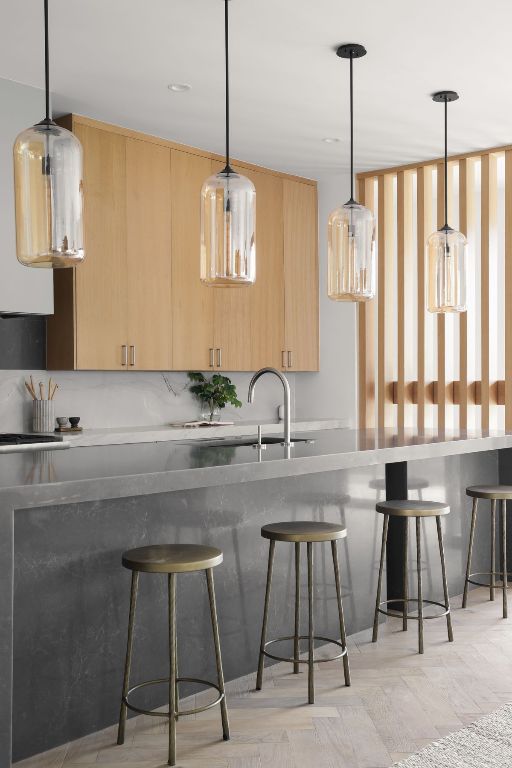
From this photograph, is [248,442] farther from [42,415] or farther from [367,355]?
[367,355]

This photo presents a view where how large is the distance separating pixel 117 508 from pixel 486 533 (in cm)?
281

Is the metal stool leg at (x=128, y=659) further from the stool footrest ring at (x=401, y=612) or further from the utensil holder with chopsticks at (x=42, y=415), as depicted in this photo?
the utensil holder with chopsticks at (x=42, y=415)

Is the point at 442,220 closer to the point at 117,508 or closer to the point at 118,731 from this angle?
the point at 117,508

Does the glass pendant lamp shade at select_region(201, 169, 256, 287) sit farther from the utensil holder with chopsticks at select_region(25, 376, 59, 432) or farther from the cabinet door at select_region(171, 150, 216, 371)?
the cabinet door at select_region(171, 150, 216, 371)

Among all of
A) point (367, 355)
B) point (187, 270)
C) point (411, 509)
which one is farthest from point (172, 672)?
point (367, 355)

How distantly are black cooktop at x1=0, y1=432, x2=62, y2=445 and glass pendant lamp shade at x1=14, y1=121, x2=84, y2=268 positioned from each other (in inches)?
88.6

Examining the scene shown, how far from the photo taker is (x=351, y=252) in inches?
136

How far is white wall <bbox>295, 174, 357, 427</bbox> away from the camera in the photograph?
645 centimetres

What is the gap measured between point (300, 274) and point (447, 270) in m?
2.59

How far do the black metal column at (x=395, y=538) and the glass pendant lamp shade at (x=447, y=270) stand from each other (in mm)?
872

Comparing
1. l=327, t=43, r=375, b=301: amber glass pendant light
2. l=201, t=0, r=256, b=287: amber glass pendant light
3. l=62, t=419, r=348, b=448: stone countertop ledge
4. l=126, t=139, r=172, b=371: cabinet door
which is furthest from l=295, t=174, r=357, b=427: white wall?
l=201, t=0, r=256, b=287: amber glass pendant light

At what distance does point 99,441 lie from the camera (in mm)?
4812

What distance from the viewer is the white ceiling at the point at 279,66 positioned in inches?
142

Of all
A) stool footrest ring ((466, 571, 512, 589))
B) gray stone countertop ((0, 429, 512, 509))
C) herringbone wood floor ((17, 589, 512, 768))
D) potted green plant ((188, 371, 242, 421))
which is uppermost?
potted green plant ((188, 371, 242, 421))
